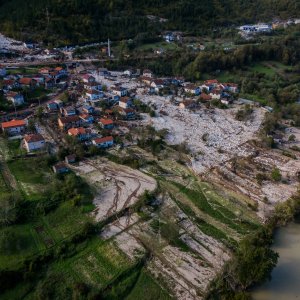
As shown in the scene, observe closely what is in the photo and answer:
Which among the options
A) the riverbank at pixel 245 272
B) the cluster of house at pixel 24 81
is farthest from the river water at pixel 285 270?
the cluster of house at pixel 24 81

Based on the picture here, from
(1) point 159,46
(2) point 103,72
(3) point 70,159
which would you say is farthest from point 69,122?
(1) point 159,46

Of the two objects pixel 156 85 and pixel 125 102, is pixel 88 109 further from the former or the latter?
pixel 156 85

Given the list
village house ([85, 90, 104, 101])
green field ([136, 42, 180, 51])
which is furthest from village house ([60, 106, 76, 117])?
green field ([136, 42, 180, 51])

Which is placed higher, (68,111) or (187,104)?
(68,111)

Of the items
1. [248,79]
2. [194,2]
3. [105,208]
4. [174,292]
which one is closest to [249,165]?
[105,208]

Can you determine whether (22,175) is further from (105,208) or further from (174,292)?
(174,292)

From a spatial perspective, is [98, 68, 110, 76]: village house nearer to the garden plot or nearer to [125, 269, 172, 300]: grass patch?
the garden plot
